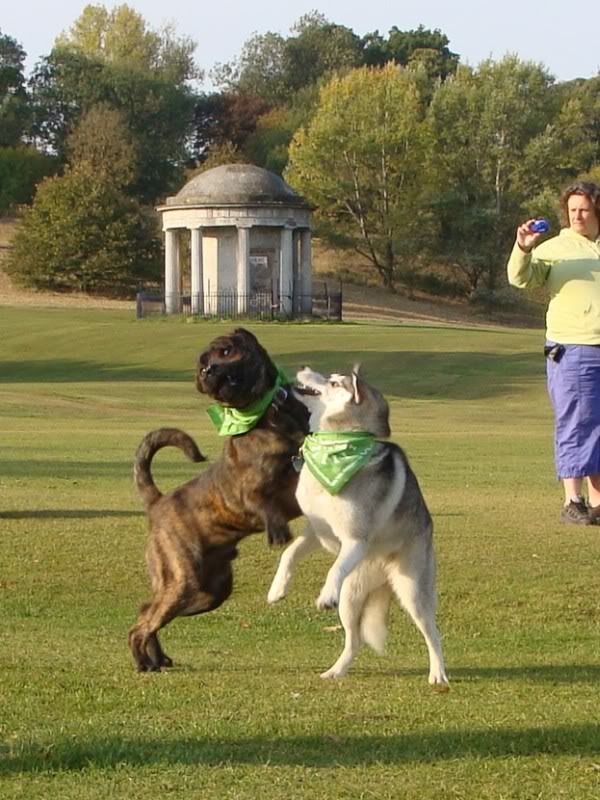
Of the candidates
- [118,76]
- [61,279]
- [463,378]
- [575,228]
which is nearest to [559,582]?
[575,228]

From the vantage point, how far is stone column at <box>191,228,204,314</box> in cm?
6325

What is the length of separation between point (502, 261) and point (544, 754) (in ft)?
253

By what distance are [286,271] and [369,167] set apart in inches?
792

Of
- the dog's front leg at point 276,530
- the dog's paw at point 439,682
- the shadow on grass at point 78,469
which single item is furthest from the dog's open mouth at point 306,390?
the shadow on grass at point 78,469

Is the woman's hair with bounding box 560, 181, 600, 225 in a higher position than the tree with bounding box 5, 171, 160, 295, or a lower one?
higher

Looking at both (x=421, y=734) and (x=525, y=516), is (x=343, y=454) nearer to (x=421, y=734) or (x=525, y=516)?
(x=421, y=734)

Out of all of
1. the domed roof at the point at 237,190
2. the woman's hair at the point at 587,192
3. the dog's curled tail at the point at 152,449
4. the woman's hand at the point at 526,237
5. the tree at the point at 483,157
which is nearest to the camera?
the dog's curled tail at the point at 152,449

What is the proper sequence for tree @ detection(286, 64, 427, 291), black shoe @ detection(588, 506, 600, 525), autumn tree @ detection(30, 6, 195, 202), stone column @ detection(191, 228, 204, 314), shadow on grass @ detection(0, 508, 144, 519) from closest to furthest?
black shoe @ detection(588, 506, 600, 525) → shadow on grass @ detection(0, 508, 144, 519) → stone column @ detection(191, 228, 204, 314) → tree @ detection(286, 64, 427, 291) → autumn tree @ detection(30, 6, 195, 202)

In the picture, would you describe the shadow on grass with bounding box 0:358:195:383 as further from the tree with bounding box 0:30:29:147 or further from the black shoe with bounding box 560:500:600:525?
the tree with bounding box 0:30:29:147

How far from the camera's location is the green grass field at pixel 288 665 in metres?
6.08

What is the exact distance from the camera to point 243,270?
62.9 meters

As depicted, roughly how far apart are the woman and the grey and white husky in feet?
11.0

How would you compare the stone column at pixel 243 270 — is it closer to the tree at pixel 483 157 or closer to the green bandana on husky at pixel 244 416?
the tree at pixel 483 157

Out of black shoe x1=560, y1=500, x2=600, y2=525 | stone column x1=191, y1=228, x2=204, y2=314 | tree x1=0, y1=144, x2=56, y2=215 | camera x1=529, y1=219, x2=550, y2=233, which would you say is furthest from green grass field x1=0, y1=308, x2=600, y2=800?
tree x1=0, y1=144, x2=56, y2=215
